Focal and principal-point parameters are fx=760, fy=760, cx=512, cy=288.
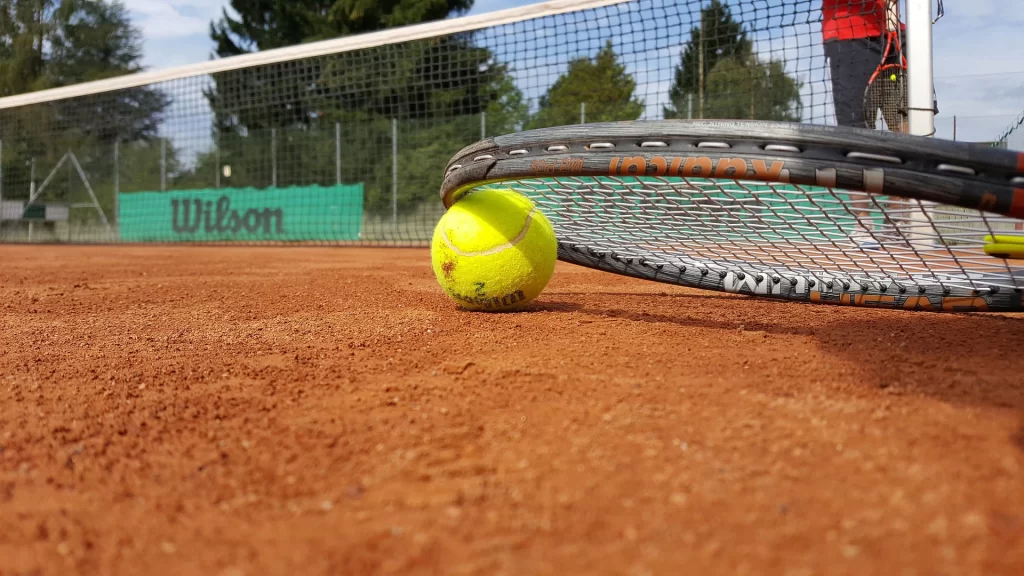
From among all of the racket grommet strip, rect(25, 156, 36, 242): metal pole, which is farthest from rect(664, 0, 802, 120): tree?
rect(25, 156, 36, 242): metal pole

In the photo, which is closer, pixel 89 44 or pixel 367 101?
pixel 367 101

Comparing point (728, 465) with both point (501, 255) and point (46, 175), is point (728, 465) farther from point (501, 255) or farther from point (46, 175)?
point (46, 175)

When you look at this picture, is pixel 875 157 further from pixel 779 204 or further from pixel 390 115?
pixel 390 115

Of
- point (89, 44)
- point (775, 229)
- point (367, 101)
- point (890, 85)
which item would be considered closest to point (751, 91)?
point (890, 85)

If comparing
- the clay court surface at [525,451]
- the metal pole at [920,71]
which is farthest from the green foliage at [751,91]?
A: the clay court surface at [525,451]

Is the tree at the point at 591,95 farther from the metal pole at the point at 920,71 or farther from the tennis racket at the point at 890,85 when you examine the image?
the metal pole at the point at 920,71

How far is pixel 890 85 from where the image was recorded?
4.97m

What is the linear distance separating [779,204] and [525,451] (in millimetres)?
1196

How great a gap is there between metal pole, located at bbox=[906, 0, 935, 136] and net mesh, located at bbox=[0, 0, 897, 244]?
3.83 feet

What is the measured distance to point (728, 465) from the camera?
4.52 feet

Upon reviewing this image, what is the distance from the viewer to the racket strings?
2.09 metres

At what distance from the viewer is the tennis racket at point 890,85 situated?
15.7 feet

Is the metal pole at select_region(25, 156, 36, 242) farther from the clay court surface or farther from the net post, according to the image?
the net post

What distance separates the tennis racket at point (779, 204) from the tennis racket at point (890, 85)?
2.29 metres
